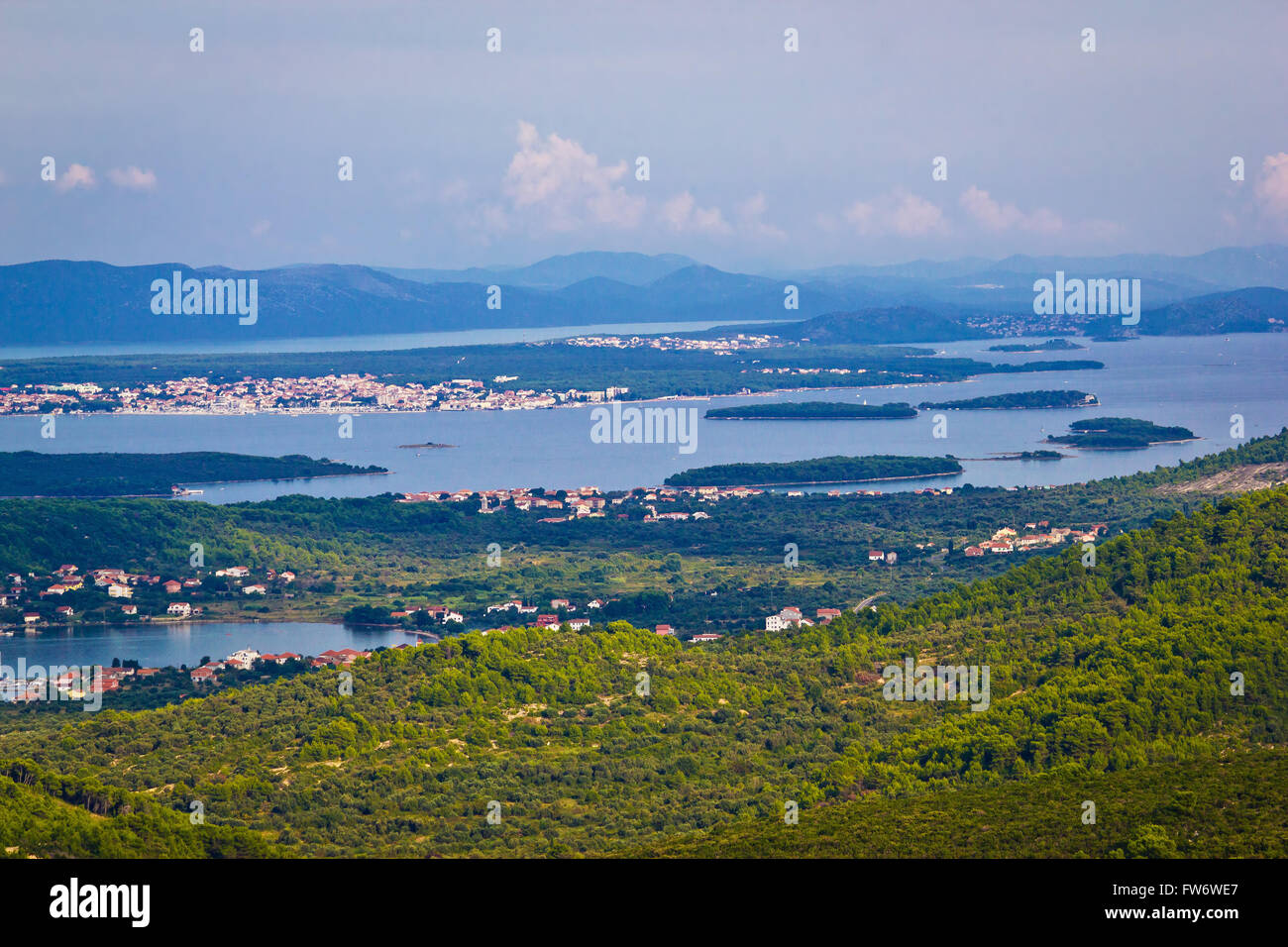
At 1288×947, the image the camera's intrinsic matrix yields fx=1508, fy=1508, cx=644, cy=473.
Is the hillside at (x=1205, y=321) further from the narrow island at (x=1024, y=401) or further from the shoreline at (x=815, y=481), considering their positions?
the shoreline at (x=815, y=481)

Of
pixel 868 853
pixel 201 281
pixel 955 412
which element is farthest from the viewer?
pixel 201 281

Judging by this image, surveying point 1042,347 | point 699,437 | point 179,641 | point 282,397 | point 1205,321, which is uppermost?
point 1205,321

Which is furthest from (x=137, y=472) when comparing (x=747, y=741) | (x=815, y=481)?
(x=747, y=741)

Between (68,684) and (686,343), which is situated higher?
(686,343)

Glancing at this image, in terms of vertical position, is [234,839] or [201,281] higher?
[201,281]

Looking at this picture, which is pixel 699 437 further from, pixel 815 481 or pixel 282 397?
pixel 282 397

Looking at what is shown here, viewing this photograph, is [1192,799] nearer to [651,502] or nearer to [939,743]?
[939,743]
